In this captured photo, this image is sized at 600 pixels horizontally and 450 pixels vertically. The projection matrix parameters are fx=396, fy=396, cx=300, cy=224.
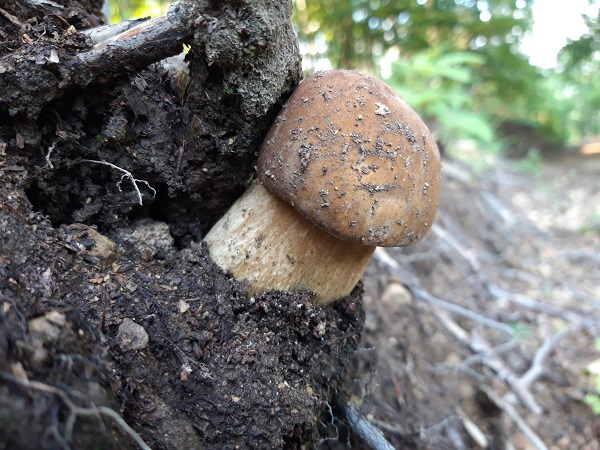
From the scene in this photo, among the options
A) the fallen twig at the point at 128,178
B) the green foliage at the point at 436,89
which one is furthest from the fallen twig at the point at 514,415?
the green foliage at the point at 436,89

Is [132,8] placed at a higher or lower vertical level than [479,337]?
higher

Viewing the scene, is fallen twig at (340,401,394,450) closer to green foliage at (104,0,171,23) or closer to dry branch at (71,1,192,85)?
dry branch at (71,1,192,85)

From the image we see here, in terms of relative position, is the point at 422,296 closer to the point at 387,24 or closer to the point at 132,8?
the point at 387,24

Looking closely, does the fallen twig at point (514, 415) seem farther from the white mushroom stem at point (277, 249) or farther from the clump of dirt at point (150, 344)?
the white mushroom stem at point (277, 249)

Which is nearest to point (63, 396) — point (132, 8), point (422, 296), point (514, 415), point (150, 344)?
point (150, 344)

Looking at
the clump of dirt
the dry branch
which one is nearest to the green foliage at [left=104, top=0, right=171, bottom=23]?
the dry branch

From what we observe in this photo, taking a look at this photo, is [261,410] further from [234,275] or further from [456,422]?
[456,422]
